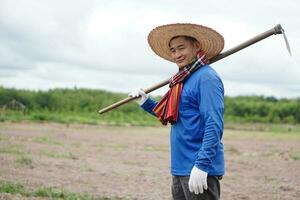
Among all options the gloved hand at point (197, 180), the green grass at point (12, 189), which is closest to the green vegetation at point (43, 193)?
the green grass at point (12, 189)

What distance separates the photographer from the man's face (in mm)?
3477

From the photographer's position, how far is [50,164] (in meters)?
9.85

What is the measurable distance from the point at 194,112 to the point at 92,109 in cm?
3597

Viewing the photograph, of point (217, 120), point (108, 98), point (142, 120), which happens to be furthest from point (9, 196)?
point (108, 98)

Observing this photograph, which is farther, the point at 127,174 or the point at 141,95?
the point at 127,174

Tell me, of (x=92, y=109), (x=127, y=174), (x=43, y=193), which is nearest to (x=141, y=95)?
(x=43, y=193)

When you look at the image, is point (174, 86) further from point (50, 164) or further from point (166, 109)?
point (50, 164)

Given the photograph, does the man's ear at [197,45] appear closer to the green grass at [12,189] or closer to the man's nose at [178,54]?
the man's nose at [178,54]

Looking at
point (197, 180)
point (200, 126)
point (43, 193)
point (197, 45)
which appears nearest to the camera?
point (197, 180)

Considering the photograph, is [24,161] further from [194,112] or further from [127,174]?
[194,112]

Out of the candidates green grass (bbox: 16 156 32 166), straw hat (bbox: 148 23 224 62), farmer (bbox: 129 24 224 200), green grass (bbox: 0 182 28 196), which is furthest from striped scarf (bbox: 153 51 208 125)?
green grass (bbox: 16 156 32 166)

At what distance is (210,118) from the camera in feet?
10.3

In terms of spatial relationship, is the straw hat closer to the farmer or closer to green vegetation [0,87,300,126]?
the farmer

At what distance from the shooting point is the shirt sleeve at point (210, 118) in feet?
10.2
